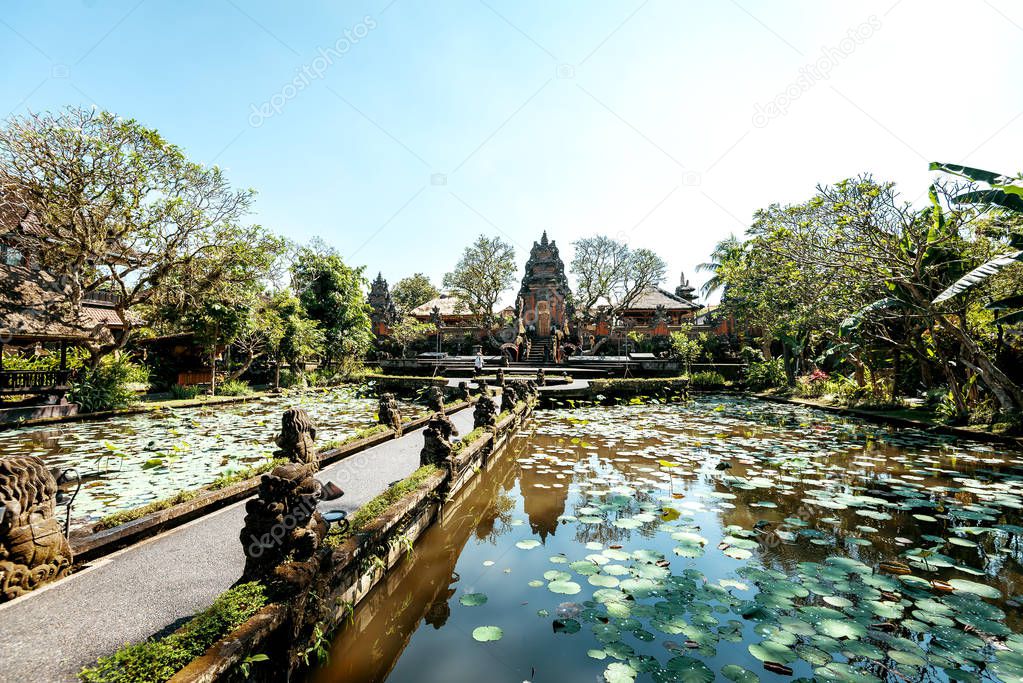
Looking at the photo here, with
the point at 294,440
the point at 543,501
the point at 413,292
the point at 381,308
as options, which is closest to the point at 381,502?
the point at 294,440

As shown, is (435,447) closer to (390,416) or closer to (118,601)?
(118,601)

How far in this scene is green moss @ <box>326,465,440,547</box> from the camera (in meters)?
3.02

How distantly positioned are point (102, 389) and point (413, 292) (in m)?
33.5

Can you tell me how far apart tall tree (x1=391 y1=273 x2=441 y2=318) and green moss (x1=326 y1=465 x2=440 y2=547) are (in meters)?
40.0

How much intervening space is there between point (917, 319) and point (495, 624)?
13471 mm

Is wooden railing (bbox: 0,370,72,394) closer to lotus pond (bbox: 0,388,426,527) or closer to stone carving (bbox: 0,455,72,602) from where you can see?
lotus pond (bbox: 0,388,426,527)

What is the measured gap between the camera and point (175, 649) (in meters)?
1.78

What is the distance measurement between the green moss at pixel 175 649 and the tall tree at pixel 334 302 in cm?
2050

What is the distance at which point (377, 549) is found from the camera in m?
3.18

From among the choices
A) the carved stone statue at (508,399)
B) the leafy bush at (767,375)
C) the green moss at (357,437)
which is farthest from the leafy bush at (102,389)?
the leafy bush at (767,375)

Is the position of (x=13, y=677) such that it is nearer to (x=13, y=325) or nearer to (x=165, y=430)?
(x=165, y=430)

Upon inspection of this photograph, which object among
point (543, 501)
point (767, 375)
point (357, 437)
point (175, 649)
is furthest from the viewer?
point (767, 375)

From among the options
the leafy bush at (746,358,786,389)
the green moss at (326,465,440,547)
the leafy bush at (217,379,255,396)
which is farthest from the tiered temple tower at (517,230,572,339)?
the green moss at (326,465,440,547)

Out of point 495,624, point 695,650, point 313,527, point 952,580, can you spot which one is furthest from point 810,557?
point 313,527
